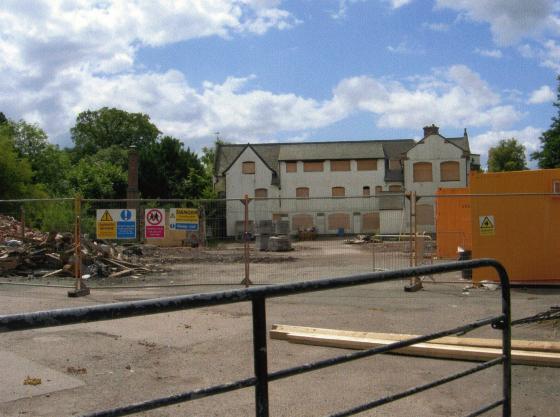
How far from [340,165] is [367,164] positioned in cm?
285

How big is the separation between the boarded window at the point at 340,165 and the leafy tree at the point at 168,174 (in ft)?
45.3

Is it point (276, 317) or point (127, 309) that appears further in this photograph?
point (276, 317)

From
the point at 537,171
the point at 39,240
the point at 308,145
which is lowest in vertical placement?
the point at 39,240

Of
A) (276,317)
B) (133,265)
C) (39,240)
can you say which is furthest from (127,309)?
(39,240)

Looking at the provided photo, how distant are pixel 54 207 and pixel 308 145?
1820 inches

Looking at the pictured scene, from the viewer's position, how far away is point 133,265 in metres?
18.3

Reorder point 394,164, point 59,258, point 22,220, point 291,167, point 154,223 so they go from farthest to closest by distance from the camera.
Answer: point 394,164
point 291,167
point 22,220
point 59,258
point 154,223

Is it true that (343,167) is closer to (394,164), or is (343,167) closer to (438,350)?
(394,164)

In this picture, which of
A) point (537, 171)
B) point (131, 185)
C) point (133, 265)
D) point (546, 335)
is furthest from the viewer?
point (131, 185)

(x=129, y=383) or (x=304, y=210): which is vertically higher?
(x=304, y=210)

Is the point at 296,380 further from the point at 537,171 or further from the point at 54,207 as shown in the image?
the point at 54,207

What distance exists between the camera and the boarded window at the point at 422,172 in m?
58.6

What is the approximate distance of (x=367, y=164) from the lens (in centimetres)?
6159

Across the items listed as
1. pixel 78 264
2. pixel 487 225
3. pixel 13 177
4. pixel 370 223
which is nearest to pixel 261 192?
pixel 13 177
